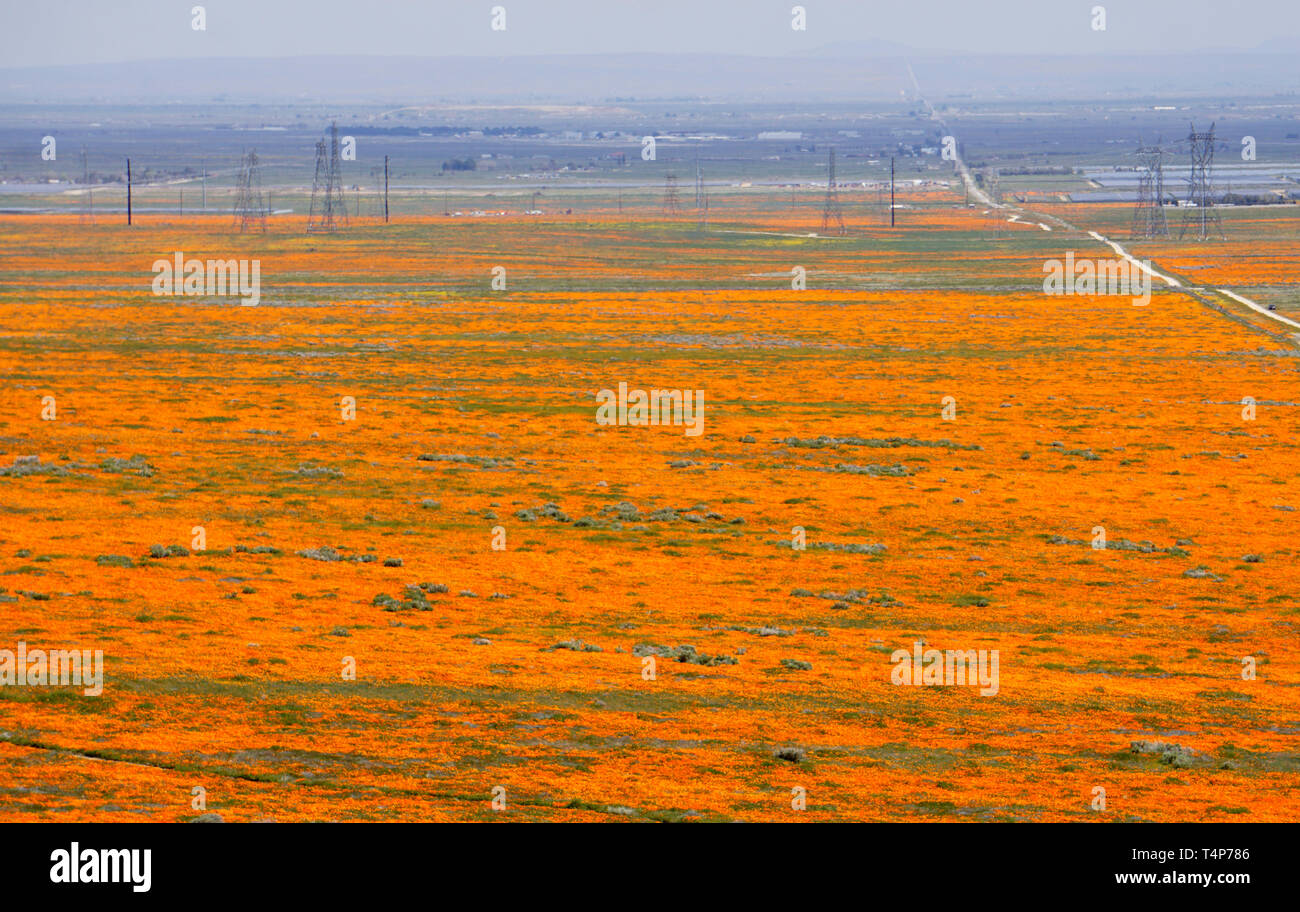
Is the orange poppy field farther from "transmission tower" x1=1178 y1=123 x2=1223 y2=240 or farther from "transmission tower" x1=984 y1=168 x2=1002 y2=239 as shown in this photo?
"transmission tower" x1=984 y1=168 x2=1002 y2=239

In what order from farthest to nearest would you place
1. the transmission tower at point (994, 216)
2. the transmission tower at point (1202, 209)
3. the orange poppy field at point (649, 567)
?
the transmission tower at point (994, 216), the transmission tower at point (1202, 209), the orange poppy field at point (649, 567)

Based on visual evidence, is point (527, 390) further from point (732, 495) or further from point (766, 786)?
point (766, 786)

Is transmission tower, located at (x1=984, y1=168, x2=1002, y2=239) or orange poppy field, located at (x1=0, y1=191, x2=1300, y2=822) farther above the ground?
transmission tower, located at (x1=984, y1=168, x2=1002, y2=239)

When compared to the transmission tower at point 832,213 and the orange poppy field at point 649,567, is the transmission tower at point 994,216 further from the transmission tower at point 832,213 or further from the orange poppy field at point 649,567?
the orange poppy field at point 649,567

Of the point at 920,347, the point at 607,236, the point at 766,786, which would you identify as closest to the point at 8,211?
the point at 607,236

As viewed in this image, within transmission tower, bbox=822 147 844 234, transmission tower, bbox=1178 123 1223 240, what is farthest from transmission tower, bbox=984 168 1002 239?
transmission tower, bbox=1178 123 1223 240

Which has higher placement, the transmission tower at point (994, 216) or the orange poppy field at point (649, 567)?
the transmission tower at point (994, 216)

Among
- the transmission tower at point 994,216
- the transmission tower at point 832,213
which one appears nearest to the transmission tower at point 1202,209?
the transmission tower at point 994,216

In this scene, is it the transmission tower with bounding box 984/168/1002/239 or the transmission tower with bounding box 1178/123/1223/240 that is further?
the transmission tower with bounding box 984/168/1002/239

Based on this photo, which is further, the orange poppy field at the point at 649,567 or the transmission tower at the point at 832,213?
the transmission tower at the point at 832,213
